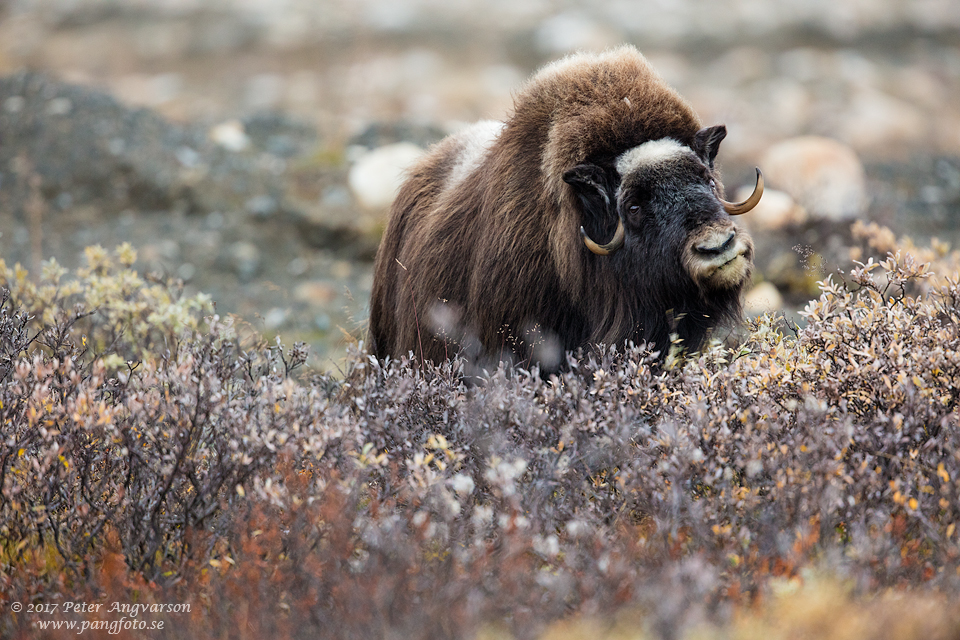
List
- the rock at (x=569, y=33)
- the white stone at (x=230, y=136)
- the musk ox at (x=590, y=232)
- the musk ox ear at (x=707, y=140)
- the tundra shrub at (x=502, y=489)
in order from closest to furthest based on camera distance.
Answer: the tundra shrub at (x=502, y=489) < the musk ox at (x=590, y=232) < the musk ox ear at (x=707, y=140) < the white stone at (x=230, y=136) < the rock at (x=569, y=33)

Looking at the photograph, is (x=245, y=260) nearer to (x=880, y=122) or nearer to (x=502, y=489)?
(x=502, y=489)

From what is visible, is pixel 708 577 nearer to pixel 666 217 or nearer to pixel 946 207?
pixel 666 217

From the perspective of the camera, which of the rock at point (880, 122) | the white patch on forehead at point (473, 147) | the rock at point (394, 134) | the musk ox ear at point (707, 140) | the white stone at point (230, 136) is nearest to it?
the musk ox ear at point (707, 140)

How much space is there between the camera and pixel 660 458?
216 cm

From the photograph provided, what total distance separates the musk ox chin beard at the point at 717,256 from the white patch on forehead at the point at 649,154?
31 centimetres

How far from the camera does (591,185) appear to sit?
9.37ft

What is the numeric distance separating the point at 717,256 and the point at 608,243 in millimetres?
397

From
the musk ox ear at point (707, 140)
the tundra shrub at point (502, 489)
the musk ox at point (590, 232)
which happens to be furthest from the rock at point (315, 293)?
the musk ox ear at point (707, 140)

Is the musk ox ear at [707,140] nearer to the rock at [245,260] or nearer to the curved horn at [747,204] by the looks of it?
the curved horn at [747,204]

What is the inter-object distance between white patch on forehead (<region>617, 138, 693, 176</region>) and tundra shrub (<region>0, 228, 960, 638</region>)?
68 centimetres

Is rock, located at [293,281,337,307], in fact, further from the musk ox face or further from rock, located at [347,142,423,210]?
the musk ox face

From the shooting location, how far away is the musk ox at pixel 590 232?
2.83 meters

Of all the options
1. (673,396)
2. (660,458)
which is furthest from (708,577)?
(673,396)

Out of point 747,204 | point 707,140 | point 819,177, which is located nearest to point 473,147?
point 707,140
